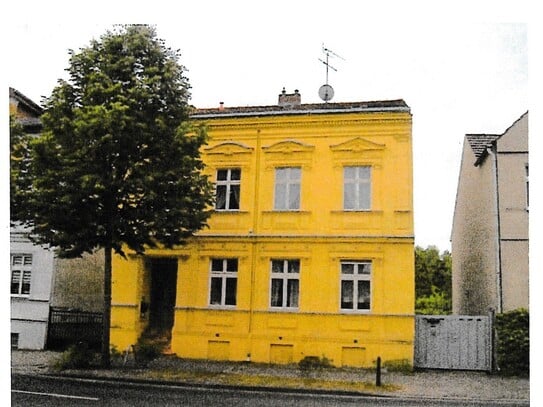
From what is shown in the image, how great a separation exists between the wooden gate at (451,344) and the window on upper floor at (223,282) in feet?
3.03

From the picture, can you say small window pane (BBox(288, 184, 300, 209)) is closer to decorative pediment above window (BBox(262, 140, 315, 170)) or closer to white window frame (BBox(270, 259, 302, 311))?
decorative pediment above window (BBox(262, 140, 315, 170))

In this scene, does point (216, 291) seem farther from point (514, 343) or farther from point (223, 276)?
point (514, 343)

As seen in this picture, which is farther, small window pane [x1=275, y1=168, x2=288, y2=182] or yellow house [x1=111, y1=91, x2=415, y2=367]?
small window pane [x1=275, y1=168, x2=288, y2=182]

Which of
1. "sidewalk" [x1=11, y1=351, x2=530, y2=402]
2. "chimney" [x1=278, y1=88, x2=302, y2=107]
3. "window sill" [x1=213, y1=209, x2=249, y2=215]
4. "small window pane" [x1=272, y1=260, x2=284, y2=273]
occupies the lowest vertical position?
"sidewalk" [x1=11, y1=351, x2=530, y2=402]

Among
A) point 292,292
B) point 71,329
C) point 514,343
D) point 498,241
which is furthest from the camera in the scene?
point 71,329

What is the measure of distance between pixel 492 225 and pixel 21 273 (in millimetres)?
2404

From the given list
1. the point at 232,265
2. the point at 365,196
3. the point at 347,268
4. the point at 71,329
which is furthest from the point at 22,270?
the point at 365,196

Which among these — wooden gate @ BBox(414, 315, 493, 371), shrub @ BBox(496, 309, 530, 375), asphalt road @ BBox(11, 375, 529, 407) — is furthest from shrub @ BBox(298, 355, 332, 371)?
shrub @ BBox(496, 309, 530, 375)

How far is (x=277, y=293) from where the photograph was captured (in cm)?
334

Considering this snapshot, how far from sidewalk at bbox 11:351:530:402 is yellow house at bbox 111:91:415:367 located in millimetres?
68

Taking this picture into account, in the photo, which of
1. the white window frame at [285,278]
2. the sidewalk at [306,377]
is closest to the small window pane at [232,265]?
the white window frame at [285,278]

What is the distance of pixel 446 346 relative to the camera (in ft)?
10.5

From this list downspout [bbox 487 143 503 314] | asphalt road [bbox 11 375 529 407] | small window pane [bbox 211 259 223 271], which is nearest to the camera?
asphalt road [bbox 11 375 529 407]

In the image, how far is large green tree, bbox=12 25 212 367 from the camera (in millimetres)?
3371
